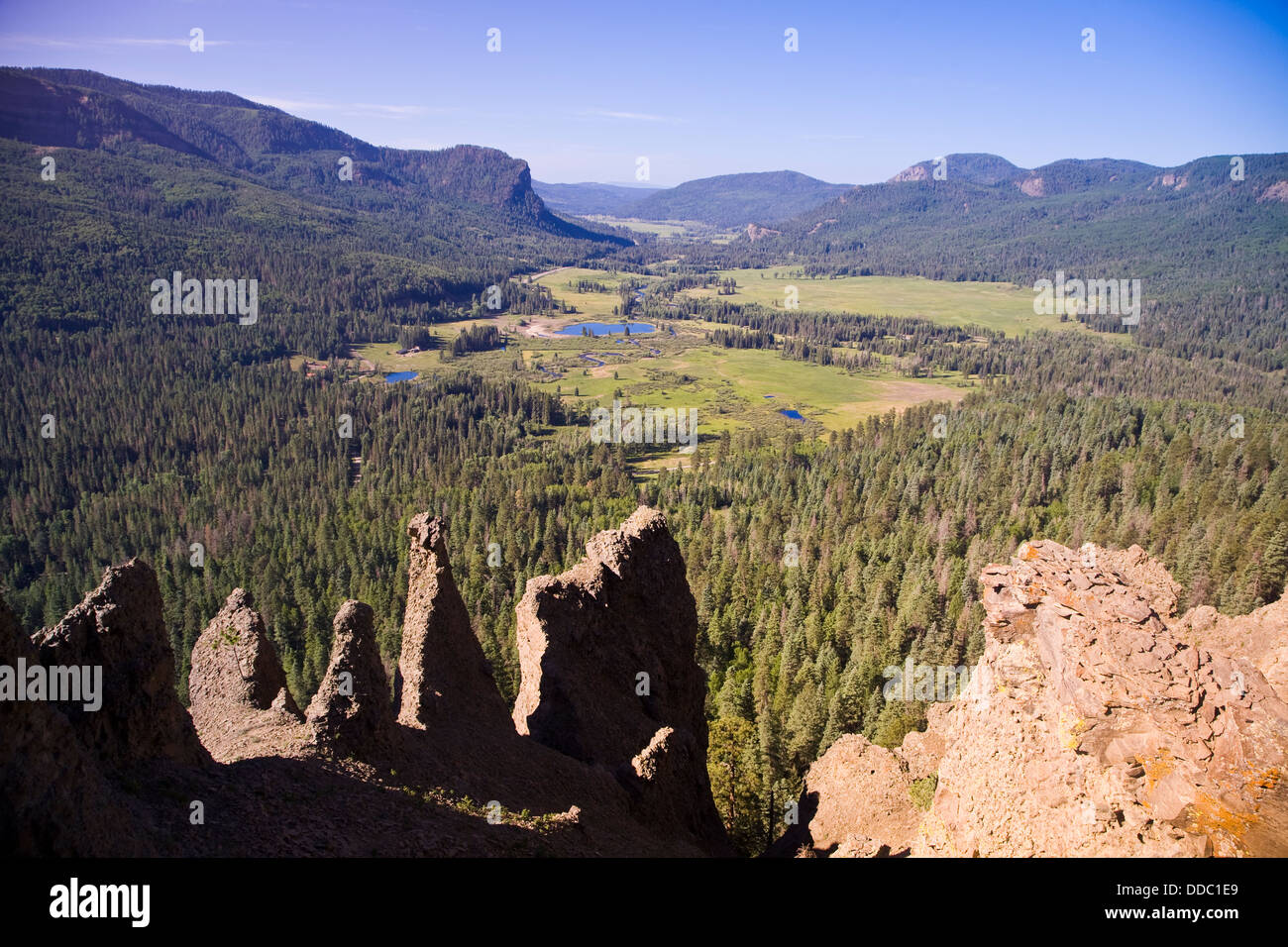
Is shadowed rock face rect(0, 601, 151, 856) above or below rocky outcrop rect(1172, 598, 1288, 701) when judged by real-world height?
above

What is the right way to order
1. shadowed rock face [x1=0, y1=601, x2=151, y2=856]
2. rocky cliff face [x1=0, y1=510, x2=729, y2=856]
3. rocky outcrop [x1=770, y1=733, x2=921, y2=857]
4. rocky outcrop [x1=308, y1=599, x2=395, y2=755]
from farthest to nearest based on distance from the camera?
rocky outcrop [x1=770, y1=733, x2=921, y2=857]
rocky outcrop [x1=308, y1=599, x2=395, y2=755]
rocky cliff face [x1=0, y1=510, x2=729, y2=856]
shadowed rock face [x1=0, y1=601, x2=151, y2=856]

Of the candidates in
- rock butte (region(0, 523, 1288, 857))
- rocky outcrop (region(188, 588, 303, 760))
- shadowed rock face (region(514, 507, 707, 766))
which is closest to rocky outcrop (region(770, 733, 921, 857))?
rock butte (region(0, 523, 1288, 857))

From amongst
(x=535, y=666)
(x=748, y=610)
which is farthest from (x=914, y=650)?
(x=535, y=666)

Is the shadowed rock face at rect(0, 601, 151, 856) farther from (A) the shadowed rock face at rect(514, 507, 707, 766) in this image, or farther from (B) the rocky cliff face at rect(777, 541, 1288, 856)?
(B) the rocky cliff face at rect(777, 541, 1288, 856)

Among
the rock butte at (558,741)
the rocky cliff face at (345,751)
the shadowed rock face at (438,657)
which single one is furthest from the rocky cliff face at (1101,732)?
the shadowed rock face at (438,657)

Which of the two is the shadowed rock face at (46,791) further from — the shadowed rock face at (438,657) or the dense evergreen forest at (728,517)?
the dense evergreen forest at (728,517)
